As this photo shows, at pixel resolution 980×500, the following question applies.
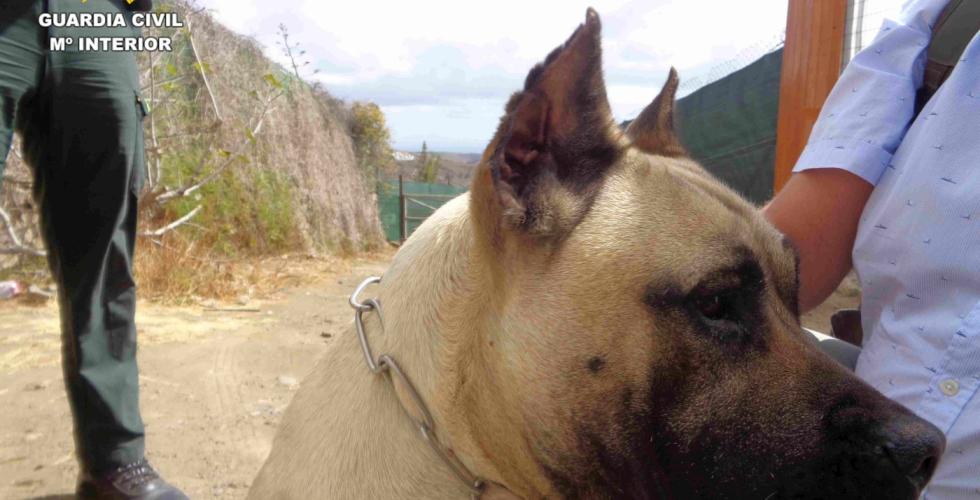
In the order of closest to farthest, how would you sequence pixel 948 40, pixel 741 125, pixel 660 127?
pixel 948 40, pixel 660 127, pixel 741 125

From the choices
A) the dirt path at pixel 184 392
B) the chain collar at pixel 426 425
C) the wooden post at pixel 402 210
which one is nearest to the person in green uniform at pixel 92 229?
the dirt path at pixel 184 392

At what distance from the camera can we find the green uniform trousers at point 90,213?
2.44 meters

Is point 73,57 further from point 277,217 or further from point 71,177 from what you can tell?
point 277,217

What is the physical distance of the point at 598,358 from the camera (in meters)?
1.47

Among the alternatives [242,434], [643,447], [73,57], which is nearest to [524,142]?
[643,447]

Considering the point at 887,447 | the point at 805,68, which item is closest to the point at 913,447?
the point at 887,447

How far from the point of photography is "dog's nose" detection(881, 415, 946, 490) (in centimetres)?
132

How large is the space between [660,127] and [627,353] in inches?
36.4

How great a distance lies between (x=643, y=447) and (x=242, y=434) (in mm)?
2490

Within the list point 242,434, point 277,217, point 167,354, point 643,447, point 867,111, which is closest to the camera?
point 643,447

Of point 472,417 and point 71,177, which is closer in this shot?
point 472,417

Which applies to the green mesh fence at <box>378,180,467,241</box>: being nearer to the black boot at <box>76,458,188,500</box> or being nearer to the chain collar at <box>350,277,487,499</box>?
the black boot at <box>76,458,188,500</box>

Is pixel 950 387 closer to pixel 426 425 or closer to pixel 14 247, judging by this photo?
pixel 426 425

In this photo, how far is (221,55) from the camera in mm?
9281
